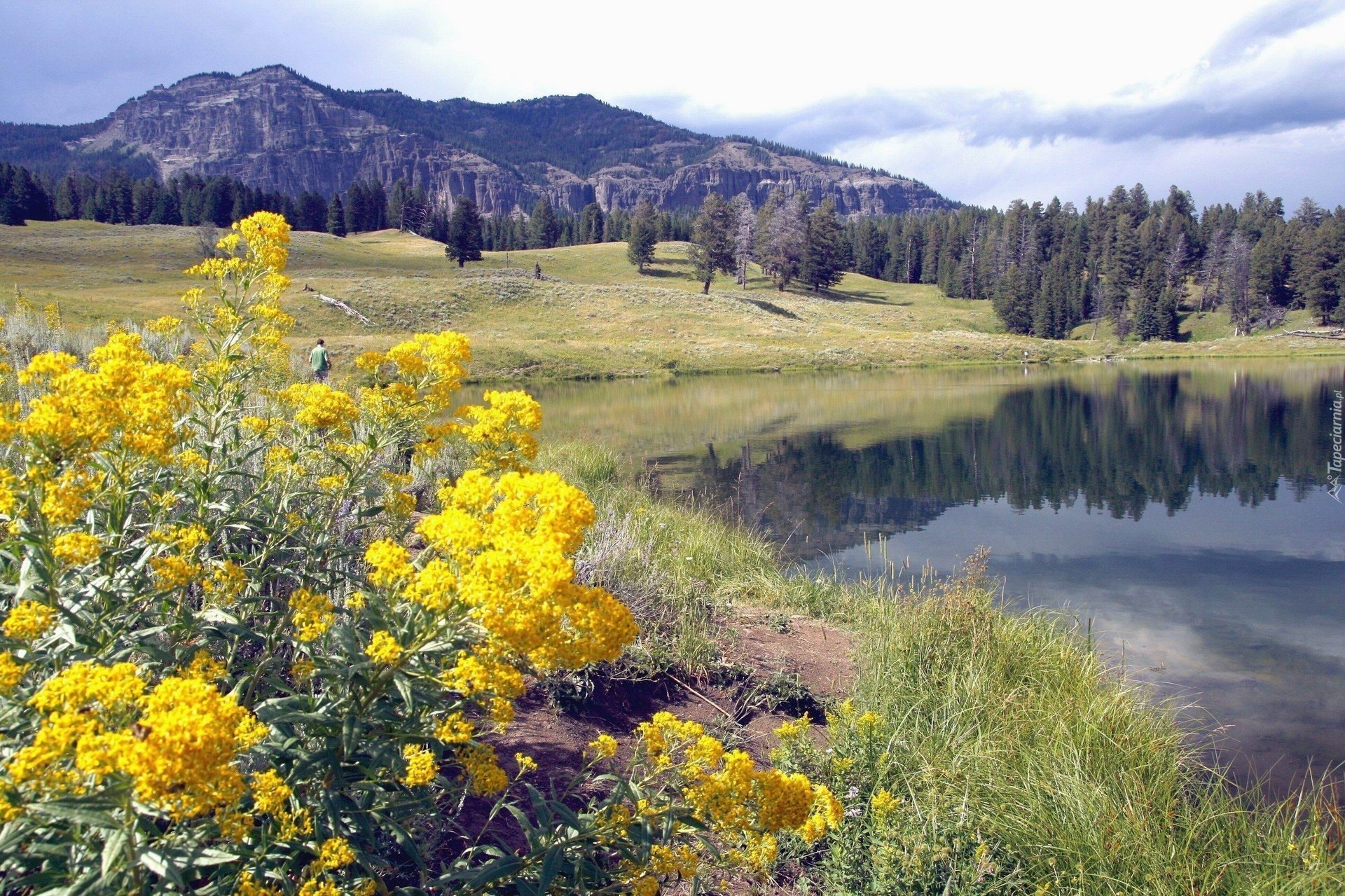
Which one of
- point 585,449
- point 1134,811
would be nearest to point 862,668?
point 1134,811

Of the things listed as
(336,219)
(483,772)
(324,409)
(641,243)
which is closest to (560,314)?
(641,243)

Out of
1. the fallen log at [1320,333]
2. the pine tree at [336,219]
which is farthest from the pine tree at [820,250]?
the pine tree at [336,219]

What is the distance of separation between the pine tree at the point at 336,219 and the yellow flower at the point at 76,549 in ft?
387

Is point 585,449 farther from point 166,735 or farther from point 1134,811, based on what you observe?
point 166,735

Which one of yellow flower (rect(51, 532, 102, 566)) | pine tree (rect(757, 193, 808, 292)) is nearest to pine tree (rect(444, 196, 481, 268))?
pine tree (rect(757, 193, 808, 292))

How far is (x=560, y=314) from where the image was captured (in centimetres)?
6062

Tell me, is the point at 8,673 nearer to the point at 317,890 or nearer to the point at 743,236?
the point at 317,890

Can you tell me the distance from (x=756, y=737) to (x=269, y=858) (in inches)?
137

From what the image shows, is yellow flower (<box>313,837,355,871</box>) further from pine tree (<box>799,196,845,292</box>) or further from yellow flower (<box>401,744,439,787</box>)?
pine tree (<box>799,196,845,292</box>)

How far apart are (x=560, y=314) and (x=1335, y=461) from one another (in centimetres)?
4993

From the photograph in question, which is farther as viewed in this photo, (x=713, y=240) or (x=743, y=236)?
(x=743, y=236)

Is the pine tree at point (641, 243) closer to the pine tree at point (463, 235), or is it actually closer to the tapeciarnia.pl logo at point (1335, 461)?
the pine tree at point (463, 235)

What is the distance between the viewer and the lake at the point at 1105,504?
7969 mm

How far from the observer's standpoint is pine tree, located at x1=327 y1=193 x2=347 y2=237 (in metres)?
108
